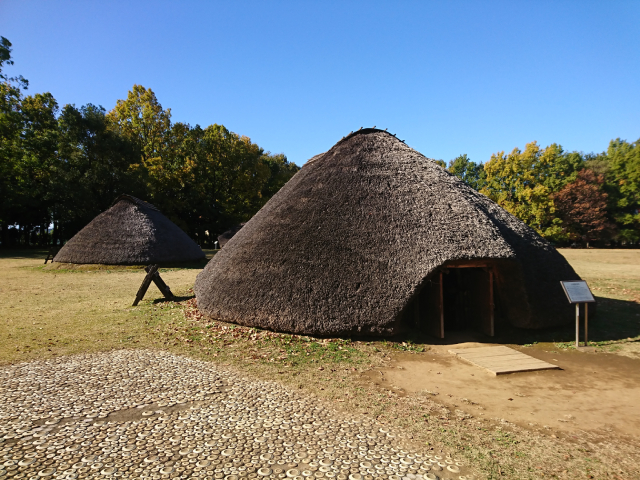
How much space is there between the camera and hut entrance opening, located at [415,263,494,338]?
9367mm

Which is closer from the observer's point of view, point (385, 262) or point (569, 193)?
point (385, 262)

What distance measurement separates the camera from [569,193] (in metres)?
48.5

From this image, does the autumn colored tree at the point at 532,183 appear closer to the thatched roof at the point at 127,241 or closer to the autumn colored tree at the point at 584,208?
the autumn colored tree at the point at 584,208

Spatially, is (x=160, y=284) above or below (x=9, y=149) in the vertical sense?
below

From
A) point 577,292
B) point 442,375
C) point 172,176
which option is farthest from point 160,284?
point 172,176

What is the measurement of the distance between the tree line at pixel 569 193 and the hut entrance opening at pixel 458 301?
43622mm

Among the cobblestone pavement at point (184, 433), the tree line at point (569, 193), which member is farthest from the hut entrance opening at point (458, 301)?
the tree line at point (569, 193)

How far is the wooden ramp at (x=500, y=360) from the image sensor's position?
7.36m

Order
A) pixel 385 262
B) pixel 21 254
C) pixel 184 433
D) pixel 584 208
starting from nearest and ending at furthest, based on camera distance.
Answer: pixel 184 433, pixel 385 262, pixel 21 254, pixel 584 208

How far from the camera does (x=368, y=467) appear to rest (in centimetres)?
399

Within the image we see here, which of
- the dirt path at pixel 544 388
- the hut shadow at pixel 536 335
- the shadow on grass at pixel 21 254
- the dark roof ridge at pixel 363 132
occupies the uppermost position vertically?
the dark roof ridge at pixel 363 132

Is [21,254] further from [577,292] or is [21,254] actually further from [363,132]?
[577,292]

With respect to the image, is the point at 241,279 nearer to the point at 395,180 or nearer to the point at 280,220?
the point at 280,220

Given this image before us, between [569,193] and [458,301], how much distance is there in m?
47.9
